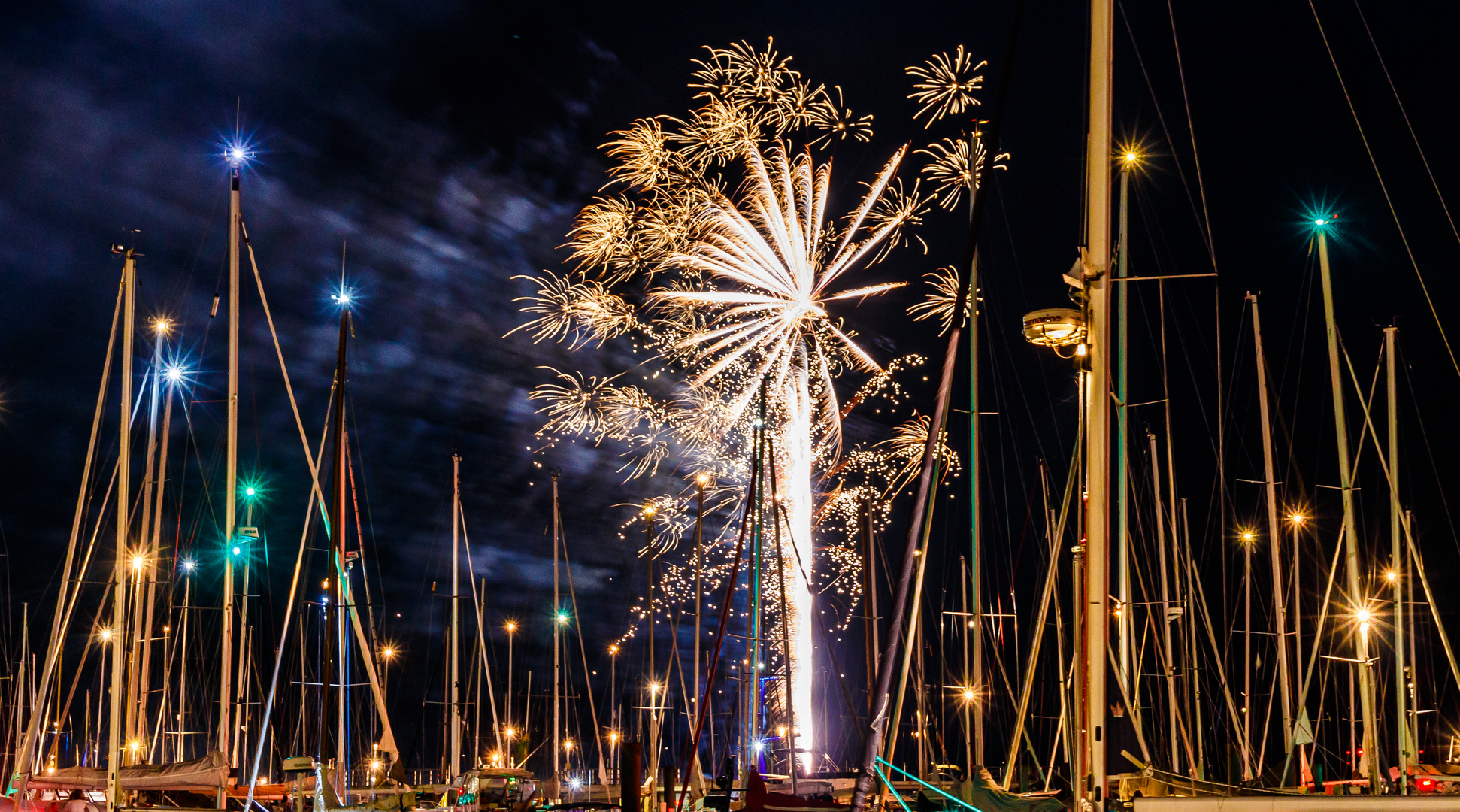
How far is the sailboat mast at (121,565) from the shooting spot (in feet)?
79.3

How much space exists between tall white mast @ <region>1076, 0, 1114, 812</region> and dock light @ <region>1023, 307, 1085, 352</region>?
0.17m

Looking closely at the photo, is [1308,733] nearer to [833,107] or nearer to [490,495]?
[833,107]

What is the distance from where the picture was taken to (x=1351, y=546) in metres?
25.2

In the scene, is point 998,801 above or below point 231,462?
below

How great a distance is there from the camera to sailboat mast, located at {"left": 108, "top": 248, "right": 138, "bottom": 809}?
2416 cm

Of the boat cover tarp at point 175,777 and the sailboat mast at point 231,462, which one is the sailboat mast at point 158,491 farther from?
the boat cover tarp at point 175,777

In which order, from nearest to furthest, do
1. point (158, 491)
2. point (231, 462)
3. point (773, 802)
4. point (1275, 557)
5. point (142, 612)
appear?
point (773, 802), point (1275, 557), point (231, 462), point (142, 612), point (158, 491)

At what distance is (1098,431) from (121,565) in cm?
2094

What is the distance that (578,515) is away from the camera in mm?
65062

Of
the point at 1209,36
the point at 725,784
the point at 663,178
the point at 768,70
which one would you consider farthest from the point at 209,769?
the point at 1209,36

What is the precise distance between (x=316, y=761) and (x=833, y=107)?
21761 mm

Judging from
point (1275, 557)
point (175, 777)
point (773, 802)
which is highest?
point (1275, 557)

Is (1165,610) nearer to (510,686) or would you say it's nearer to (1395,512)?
(1395,512)

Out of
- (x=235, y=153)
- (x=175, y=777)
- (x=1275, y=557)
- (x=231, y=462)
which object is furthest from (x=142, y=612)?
(x=1275, y=557)
